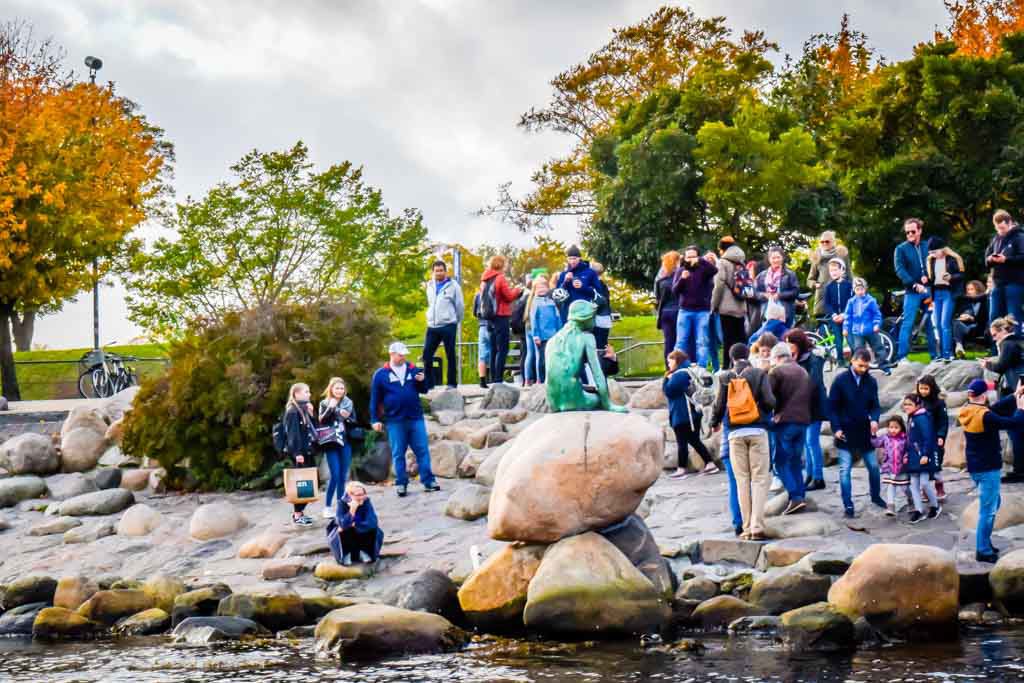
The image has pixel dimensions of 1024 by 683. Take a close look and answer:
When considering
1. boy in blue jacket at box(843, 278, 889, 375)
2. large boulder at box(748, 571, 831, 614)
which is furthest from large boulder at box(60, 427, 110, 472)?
large boulder at box(748, 571, 831, 614)

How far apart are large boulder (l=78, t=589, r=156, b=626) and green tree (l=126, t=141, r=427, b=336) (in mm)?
15895

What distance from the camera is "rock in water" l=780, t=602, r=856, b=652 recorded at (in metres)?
13.0

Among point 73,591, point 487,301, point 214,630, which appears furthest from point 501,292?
point 214,630

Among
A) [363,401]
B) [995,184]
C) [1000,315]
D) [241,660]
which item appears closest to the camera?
[241,660]

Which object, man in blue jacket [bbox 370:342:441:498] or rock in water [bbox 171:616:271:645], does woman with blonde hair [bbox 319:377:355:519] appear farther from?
rock in water [bbox 171:616:271:645]

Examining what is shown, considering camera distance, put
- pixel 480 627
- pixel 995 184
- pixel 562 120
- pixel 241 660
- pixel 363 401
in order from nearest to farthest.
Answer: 1. pixel 241 660
2. pixel 480 627
3. pixel 363 401
4. pixel 995 184
5. pixel 562 120

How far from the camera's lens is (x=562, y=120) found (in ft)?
151

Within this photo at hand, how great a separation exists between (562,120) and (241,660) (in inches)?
1348

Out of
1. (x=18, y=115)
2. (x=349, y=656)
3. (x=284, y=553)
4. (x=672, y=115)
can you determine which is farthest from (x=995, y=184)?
(x=18, y=115)

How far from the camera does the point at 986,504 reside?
566 inches

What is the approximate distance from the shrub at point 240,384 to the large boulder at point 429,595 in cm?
597

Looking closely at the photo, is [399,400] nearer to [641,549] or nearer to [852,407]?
[641,549]

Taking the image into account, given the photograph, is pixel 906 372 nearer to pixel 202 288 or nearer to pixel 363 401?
pixel 363 401

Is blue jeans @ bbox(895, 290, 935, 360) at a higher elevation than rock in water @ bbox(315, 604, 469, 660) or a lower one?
higher
